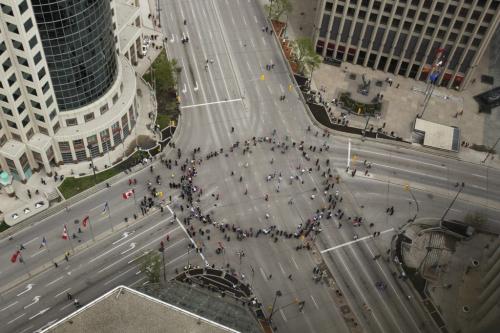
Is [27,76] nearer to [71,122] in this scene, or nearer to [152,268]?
[71,122]

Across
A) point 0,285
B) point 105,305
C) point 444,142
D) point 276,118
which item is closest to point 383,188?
point 444,142

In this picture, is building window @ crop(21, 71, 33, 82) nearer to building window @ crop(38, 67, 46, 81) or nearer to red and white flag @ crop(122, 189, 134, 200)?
building window @ crop(38, 67, 46, 81)

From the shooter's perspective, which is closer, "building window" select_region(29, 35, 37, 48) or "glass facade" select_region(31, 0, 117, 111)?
"building window" select_region(29, 35, 37, 48)

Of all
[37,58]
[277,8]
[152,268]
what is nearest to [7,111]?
[37,58]

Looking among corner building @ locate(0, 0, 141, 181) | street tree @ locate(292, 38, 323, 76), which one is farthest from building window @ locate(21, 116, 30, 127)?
street tree @ locate(292, 38, 323, 76)

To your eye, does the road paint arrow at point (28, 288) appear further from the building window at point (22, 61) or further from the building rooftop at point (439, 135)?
the building rooftop at point (439, 135)

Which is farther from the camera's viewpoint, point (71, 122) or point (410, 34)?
point (410, 34)
